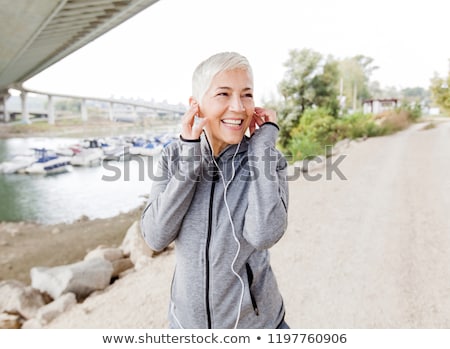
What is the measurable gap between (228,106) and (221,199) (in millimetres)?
161

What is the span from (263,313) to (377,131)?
3082mm

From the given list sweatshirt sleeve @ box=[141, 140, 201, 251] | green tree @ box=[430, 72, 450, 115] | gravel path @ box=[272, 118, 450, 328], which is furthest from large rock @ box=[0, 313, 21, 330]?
green tree @ box=[430, 72, 450, 115]

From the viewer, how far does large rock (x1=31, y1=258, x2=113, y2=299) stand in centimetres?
190

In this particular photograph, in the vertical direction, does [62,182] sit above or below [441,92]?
below

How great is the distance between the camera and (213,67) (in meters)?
0.61

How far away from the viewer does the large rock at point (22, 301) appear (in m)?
1.82

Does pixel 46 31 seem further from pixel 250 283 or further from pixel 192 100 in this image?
pixel 250 283

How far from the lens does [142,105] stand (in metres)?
2.34

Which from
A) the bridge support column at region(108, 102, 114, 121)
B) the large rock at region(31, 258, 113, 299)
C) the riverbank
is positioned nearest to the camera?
the large rock at region(31, 258, 113, 299)

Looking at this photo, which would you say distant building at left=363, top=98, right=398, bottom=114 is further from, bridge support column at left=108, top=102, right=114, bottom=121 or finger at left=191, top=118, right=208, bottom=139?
finger at left=191, top=118, right=208, bottom=139

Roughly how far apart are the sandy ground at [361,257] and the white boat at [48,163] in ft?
1.57

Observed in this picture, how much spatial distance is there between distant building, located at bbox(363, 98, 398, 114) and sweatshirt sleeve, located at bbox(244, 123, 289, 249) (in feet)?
8.23

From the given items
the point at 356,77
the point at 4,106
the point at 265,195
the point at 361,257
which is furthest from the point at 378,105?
the point at 4,106
